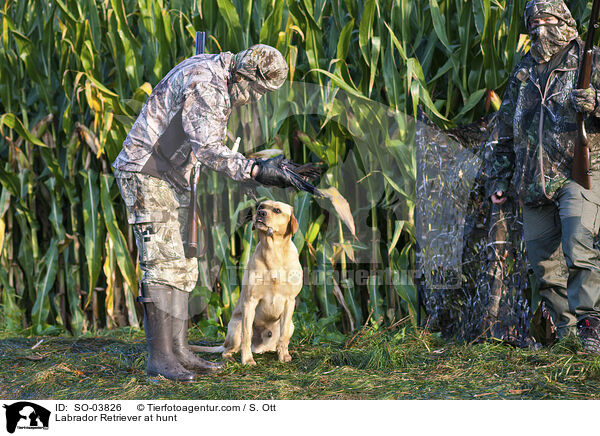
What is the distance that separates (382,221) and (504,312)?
3.58ft

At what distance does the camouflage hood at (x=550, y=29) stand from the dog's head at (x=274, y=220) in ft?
5.48

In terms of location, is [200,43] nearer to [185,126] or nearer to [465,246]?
[185,126]

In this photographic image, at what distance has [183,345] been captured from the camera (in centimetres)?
343

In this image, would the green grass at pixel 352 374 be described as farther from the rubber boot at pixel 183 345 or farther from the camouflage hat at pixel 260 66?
the camouflage hat at pixel 260 66

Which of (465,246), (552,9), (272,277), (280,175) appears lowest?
(272,277)

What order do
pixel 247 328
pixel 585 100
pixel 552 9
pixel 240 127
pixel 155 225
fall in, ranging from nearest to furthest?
pixel 155 225 → pixel 585 100 → pixel 552 9 → pixel 247 328 → pixel 240 127

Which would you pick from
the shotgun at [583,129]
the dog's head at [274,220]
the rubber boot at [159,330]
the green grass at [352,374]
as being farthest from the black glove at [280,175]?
the shotgun at [583,129]

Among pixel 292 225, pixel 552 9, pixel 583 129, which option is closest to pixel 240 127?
pixel 292 225

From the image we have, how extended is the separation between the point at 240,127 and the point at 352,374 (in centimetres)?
222

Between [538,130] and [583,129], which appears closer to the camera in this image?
[583,129]

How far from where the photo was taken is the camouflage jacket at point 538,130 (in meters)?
3.39

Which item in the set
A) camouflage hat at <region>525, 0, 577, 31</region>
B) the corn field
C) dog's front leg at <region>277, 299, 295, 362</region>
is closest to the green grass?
dog's front leg at <region>277, 299, 295, 362</region>

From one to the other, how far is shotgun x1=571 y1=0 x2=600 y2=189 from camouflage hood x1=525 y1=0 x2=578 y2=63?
169mm
